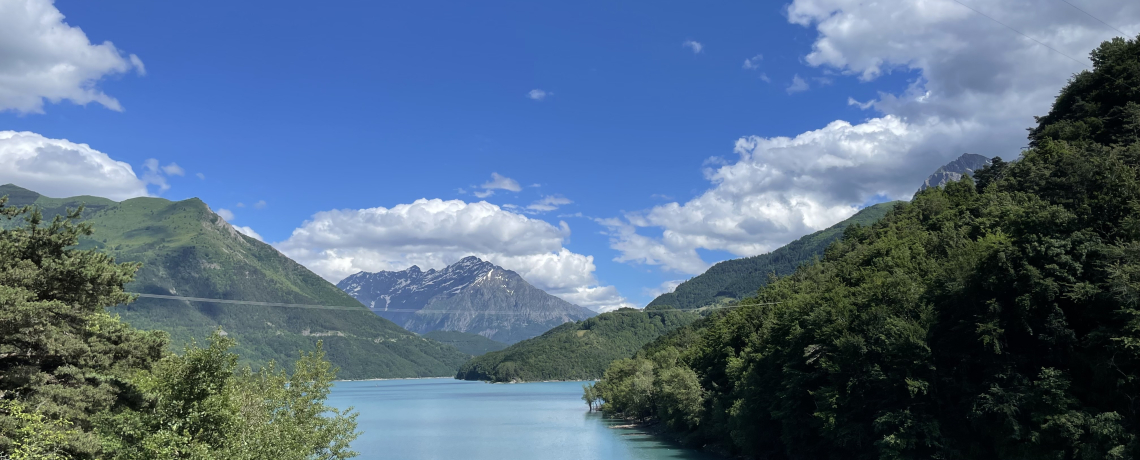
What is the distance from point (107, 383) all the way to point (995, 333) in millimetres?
40331

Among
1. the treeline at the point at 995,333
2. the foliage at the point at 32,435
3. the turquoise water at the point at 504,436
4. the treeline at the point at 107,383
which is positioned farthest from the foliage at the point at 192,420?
the turquoise water at the point at 504,436

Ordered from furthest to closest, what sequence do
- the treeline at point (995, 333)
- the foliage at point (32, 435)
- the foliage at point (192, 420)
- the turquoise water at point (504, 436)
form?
the turquoise water at point (504, 436) < the treeline at point (995, 333) < the foliage at point (32, 435) < the foliage at point (192, 420)

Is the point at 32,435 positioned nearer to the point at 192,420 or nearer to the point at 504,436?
the point at 192,420

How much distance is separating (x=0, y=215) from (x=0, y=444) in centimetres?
1193

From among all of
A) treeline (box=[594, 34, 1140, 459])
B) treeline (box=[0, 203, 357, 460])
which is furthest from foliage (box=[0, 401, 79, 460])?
treeline (box=[594, 34, 1140, 459])

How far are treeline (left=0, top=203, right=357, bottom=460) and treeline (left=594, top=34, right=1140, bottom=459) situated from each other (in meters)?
32.3

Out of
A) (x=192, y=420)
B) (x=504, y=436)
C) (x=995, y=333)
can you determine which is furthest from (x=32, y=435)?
(x=504, y=436)

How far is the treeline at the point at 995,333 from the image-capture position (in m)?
32.4

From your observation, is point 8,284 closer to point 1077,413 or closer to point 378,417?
point 1077,413

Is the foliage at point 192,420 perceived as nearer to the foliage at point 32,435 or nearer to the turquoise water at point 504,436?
the foliage at point 32,435

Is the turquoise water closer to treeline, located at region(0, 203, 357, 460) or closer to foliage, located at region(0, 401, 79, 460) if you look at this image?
treeline, located at region(0, 203, 357, 460)

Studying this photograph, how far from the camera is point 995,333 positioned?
35812 millimetres

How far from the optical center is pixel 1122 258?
32438 millimetres

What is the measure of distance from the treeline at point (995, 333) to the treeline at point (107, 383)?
32.3 meters
